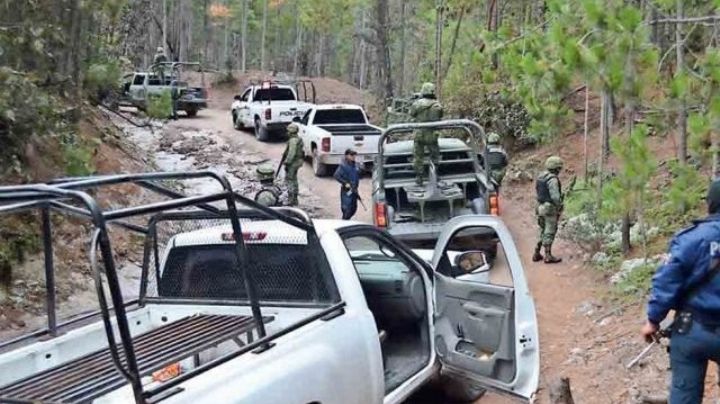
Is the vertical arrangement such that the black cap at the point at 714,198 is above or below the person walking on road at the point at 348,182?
above

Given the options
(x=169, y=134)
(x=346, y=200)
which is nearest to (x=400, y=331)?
(x=346, y=200)

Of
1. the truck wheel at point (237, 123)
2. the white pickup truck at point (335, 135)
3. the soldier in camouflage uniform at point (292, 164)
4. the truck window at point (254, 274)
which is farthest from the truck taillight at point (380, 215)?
the truck wheel at point (237, 123)

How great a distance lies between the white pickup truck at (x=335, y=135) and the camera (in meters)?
18.6

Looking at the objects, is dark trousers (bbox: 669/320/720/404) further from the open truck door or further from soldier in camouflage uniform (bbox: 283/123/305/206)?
soldier in camouflage uniform (bbox: 283/123/305/206)

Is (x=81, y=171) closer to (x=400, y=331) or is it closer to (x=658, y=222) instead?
(x=400, y=331)

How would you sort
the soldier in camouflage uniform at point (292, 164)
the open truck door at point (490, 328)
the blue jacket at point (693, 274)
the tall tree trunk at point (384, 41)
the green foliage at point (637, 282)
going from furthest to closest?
the tall tree trunk at point (384, 41) → the soldier in camouflage uniform at point (292, 164) → the green foliage at point (637, 282) → the open truck door at point (490, 328) → the blue jacket at point (693, 274)

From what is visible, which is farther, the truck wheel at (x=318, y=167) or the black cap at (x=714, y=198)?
the truck wheel at (x=318, y=167)

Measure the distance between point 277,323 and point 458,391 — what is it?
219 centimetres

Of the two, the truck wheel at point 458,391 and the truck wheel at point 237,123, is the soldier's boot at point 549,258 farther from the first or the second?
the truck wheel at point 237,123

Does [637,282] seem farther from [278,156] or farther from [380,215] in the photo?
[278,156]

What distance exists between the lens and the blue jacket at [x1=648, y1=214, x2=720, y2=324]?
4.53 metres

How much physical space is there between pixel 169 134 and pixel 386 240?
22202mm

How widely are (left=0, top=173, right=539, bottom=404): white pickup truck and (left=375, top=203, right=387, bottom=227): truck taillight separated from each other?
16.5ft

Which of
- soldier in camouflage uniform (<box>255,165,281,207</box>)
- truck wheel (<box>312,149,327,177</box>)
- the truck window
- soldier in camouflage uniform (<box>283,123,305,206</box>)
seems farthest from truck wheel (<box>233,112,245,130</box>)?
the truck window
